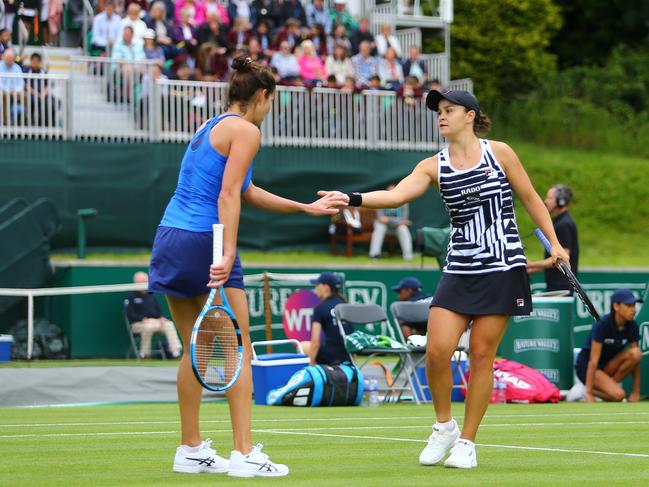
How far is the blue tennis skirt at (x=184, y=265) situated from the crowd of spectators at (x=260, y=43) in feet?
60.4

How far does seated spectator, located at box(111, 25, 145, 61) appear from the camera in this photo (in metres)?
25.2

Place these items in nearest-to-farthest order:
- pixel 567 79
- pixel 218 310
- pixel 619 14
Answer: pixel 218 310
pixel 567 79
pixel 619 14

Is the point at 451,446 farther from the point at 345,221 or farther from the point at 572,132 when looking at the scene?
the point at 572,132

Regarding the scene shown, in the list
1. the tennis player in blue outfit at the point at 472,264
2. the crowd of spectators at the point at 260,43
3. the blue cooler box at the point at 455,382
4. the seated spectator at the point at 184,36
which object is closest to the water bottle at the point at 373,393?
the blue cooler box at the point at 455,382

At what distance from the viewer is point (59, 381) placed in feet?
50.1

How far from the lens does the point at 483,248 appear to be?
299 inches

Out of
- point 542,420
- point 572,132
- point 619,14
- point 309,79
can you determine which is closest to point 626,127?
point 572,132

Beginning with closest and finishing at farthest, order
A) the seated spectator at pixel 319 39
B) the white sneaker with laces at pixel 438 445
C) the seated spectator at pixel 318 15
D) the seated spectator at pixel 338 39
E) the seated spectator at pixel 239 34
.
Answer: the white sneaker with laces at pixel 438 445 < the seated spectator at pixel 239 34 < the seated spectator at pixel 319 39 < the seated spectator at pixel 338 39 < the seated spectator at pixel 318 15

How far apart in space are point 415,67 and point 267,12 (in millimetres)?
3291

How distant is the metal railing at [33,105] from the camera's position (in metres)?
23.7

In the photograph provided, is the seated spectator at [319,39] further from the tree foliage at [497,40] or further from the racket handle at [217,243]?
the racket handle at [217,243]

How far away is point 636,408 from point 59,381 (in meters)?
6.04

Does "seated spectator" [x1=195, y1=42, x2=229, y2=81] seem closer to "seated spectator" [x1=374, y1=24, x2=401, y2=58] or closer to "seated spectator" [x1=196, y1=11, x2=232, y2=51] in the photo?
"seated spectator" [x1=196, y1=11, x2=232, y2=51]

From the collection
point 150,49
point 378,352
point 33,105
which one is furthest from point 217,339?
point 150,49
